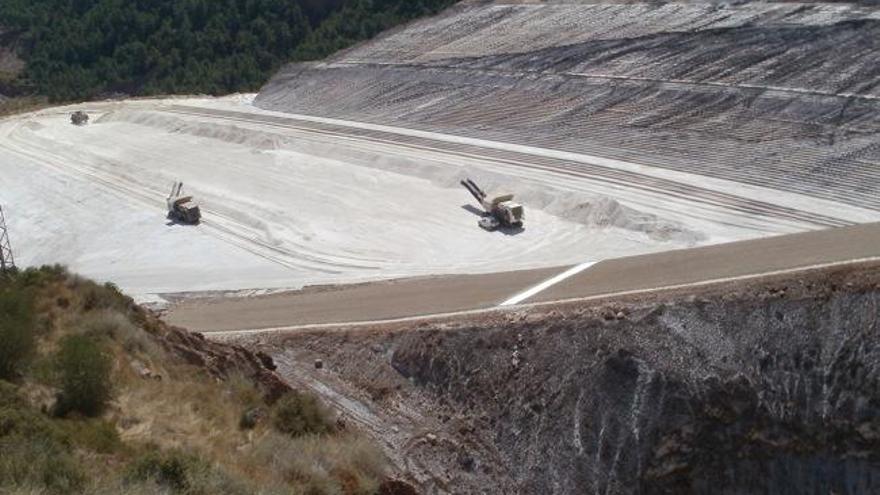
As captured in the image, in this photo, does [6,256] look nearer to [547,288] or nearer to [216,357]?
[216,357]

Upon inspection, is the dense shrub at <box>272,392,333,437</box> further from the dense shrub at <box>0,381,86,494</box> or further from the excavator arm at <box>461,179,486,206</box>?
the excavator arm at <box>461,179,486,206</box>

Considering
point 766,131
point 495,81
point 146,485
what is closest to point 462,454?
point 146,485

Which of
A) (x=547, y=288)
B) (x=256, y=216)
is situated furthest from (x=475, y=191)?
(x=547, y=288)

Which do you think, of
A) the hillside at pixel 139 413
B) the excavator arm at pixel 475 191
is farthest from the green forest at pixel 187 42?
the hillside at pixel 139 413

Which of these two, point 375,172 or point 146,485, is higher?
point 146,485

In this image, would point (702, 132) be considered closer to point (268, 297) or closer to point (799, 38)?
point (799, 38)

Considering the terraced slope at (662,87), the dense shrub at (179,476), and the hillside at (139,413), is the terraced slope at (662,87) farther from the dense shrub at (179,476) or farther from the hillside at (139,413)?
the dense shrub at (179,476)
